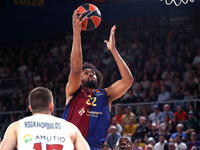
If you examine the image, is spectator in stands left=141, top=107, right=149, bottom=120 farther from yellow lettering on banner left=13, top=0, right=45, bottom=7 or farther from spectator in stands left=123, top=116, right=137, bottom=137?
yellow lettering on banner left=13, top=0, right=45, bottom=7

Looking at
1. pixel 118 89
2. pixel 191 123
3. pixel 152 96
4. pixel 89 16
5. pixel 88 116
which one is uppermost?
pixel 89 16

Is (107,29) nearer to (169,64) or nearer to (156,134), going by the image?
(169,64)

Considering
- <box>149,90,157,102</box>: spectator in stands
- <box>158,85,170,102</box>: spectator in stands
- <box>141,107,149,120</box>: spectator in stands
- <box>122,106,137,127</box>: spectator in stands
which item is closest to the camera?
<box>122,106,137,127</box>: spectator in stands

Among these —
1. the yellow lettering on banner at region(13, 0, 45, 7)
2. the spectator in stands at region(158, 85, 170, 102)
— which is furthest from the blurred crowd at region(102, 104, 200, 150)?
the yellow lettering on banner at region(13, 0, 45, 7)

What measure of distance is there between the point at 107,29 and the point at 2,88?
216 inches

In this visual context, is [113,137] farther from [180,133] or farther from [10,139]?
[10,139]

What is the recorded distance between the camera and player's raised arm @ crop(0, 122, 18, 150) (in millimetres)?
3834

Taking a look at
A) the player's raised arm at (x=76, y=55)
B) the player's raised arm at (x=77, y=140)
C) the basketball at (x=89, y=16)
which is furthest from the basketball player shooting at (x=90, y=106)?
the player's raised arm at (x=77, y=140)

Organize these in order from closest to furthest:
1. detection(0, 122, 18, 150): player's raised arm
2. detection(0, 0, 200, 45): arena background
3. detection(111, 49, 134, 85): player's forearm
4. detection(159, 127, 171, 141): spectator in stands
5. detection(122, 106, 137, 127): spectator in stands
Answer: detection(0, 122, 18, 150): player's raised arm < detection(111, 49, 134, 85): player's forearm < detection(159, 127, 171, 141): spectator in stands < detection(122, 106, 137, 127): spectator in stands < detection(0, 0, 200, 45): arena background

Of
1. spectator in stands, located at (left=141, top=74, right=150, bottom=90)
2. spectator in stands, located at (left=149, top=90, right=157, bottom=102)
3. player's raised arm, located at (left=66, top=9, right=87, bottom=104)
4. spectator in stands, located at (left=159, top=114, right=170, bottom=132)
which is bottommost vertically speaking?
spectator in stands, located at (left=159, top=114, right=170, bottom=132)

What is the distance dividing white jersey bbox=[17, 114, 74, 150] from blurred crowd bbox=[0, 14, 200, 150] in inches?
309

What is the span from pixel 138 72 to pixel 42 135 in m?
11.8

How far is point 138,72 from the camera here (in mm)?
15633

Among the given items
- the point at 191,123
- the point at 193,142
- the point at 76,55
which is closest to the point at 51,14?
the point at 191,123
